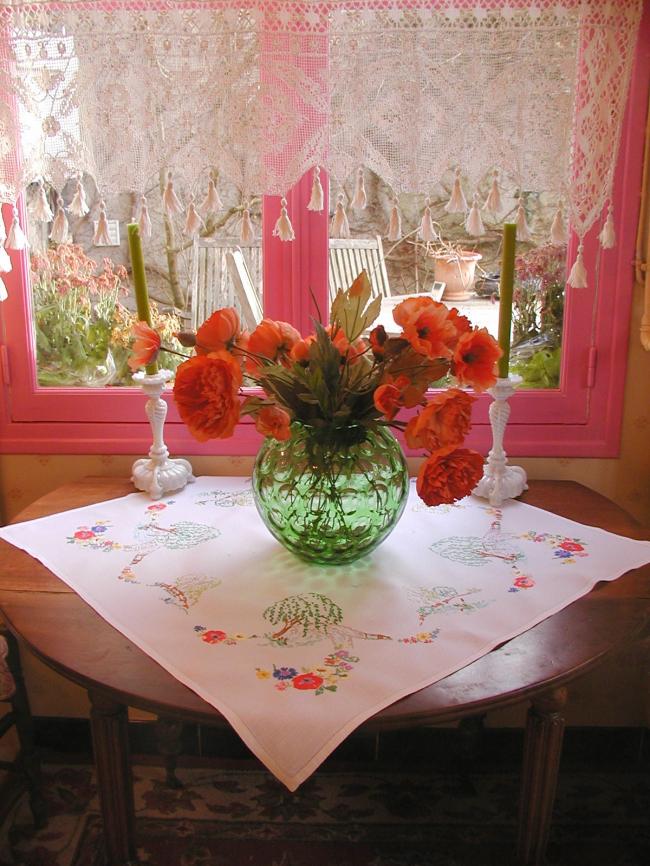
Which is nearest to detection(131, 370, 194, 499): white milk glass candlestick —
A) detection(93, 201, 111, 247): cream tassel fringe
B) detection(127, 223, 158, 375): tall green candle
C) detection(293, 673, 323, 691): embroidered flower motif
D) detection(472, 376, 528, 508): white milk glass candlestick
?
detection(127, 223, 158, 375): tall green candle

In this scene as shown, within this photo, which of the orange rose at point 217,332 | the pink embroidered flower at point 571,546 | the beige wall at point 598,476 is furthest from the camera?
the beige wall at point 598,476

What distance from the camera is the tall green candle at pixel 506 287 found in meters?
1.47

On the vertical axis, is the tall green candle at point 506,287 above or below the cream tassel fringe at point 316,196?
below

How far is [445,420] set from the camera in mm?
1133

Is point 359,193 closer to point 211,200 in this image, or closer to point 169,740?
point 211,200

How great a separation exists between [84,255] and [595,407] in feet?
3.90

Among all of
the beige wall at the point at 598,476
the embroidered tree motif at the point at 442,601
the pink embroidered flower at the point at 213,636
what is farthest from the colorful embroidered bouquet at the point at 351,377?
the beige wall at the point at 598,476

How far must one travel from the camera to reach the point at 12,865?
166 centimetres

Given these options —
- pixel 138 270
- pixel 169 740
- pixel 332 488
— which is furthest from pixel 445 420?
pixel 169 740

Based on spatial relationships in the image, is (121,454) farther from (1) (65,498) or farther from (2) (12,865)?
(2) (12,865)

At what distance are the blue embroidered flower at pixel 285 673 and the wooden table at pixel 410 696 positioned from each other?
0.31ft

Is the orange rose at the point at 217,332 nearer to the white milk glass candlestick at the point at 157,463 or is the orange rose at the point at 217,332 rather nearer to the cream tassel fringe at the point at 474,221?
the white milk glass candlestick at the point at 157,463

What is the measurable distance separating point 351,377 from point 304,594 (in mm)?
335

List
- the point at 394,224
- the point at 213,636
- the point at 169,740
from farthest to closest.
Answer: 1. the point at 169,740
2. the point at 394,224
3. the point at 213,636
